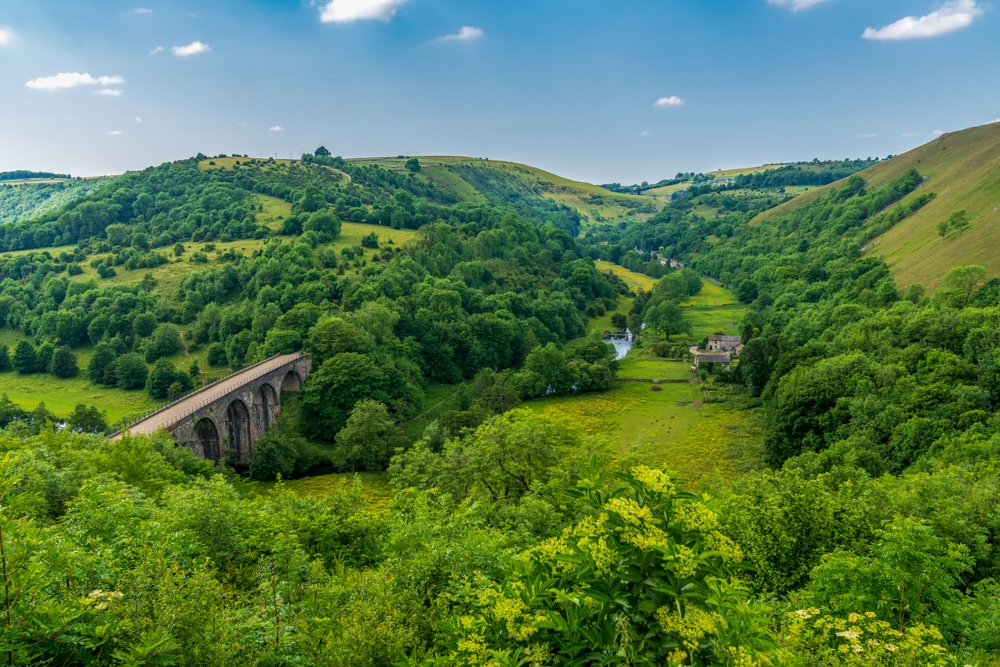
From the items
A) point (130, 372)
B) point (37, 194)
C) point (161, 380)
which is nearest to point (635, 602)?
point (161, 380)

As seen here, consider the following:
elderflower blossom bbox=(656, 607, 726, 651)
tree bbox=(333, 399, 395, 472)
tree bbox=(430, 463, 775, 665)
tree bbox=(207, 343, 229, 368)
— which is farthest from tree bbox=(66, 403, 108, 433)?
elderflower blossom bbox=(656, 607, 726, 651)

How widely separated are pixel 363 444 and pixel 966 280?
2446 inches

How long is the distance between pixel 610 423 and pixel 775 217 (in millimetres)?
120792

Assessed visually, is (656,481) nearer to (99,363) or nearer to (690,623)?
(690,623)

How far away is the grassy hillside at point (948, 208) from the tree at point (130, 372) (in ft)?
302

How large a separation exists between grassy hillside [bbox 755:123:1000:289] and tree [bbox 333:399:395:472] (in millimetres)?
64254

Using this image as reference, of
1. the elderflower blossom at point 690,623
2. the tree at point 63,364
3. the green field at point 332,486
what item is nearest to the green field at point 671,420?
the green field at point 332,486

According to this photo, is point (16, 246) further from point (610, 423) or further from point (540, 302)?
point (610, 423)

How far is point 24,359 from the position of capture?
65.8 metres

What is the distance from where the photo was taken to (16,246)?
101938 millimetres

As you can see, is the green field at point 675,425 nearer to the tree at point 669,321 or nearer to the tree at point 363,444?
the tree at point 363,444

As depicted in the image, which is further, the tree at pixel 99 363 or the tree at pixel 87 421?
the tree at pixel 99 363

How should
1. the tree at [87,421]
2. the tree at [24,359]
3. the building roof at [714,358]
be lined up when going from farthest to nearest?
the building roof at [714,358] < the tree at [24,359] < the tree at [87,421]

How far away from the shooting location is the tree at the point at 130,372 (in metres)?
60.0
